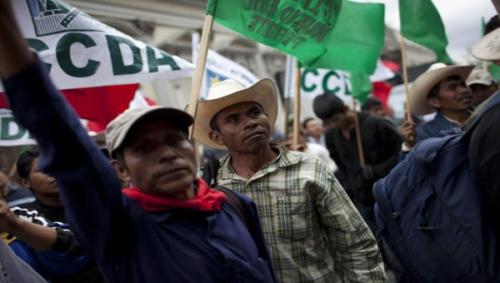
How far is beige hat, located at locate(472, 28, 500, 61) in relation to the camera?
186cm

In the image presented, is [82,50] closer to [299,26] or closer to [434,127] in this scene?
[299,26]

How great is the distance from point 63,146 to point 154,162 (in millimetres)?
326

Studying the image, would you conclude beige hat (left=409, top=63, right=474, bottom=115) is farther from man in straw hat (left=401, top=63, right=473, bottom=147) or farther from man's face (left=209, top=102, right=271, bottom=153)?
man's face (left=209, top=102, right=271, bottom=153)

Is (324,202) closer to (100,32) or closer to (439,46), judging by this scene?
(100,32)

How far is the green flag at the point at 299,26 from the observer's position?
116 inches

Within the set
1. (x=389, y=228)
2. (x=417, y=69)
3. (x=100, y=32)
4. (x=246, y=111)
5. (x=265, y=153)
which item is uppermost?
(x=100, y=32)

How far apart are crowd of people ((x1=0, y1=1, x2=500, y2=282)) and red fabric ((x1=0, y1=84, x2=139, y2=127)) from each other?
1.64 ft

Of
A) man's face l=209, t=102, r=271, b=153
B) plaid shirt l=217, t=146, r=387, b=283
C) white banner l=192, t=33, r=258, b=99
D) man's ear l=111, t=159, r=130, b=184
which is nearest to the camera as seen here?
man's ear l=111, t=159, r=130, b=184

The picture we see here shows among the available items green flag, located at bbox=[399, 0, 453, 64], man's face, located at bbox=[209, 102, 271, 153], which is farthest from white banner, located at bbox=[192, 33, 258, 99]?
man's face, located at bbox=[209, 102, 271, 153]

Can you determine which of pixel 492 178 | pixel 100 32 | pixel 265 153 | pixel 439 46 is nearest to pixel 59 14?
pixel 100 32

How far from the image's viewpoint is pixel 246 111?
2.44 metres

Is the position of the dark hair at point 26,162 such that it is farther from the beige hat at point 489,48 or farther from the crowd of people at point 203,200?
the beige hat at point 489,48

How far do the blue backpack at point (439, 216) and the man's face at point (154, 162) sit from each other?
1056mm

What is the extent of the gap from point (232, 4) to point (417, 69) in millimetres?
7278
